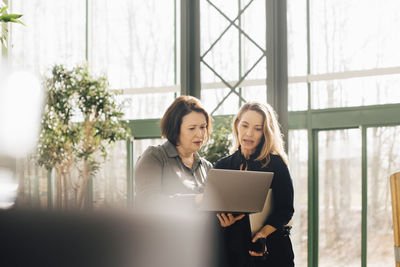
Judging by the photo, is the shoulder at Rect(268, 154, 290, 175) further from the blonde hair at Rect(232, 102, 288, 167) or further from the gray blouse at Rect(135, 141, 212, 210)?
the gray blouse at Rect(135, 141, 212, 210)

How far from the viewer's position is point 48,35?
9148 millimetres

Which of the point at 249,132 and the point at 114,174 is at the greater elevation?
the point at 249,132

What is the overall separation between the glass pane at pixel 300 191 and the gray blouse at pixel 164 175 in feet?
14.2

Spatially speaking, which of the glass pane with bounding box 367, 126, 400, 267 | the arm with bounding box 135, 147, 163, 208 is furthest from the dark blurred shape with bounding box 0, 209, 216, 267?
the glass pane with bounding box 367, 126, 400, 267

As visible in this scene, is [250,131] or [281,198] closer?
[281,198]

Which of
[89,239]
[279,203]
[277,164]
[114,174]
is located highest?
[89,239]

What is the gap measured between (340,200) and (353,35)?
2093 millimetres

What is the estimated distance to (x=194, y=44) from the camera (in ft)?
22.6

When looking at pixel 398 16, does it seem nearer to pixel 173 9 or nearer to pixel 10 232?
pixel 173 9

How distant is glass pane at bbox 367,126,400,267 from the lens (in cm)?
665

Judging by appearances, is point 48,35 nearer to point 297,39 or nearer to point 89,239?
point 297,39

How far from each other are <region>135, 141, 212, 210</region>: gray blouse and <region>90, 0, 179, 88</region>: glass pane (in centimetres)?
538

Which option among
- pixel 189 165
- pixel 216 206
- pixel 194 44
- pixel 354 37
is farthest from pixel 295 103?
pixel 216 206

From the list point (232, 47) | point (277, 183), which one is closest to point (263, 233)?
point (277, 183)
